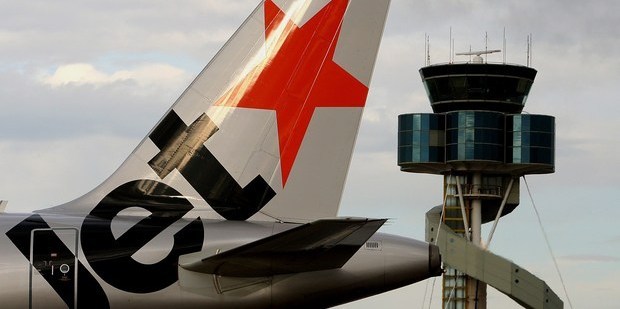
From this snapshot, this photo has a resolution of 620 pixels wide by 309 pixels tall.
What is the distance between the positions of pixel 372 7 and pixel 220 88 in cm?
337

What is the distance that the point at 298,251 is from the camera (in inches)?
912

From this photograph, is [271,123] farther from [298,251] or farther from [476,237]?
[476,237]

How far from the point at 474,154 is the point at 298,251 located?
94592mm

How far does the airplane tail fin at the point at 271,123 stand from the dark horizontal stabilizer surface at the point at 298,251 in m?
1.90

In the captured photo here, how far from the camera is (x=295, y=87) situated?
2655cm

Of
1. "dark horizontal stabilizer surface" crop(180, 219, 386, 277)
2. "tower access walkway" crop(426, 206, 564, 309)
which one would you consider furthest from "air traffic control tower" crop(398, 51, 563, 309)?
"dark horizontal stabilizer surface" crop(180, 219, 386, 277)

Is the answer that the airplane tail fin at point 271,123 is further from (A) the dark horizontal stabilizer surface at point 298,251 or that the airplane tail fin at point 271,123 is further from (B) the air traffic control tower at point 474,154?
(B) the air traffic control tower at point 474,154

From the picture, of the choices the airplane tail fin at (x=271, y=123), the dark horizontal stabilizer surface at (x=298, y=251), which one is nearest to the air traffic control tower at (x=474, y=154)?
the airplane tail fin at (x=271, y=123)

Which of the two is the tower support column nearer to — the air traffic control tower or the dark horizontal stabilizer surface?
the air traffic control tower

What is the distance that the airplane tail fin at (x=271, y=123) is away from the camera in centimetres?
2616

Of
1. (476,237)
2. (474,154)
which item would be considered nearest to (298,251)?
(474,154)

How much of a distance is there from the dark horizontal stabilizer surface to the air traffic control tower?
90854mm

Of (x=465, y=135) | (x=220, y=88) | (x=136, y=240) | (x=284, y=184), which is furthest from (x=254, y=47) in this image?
(x=465, y=135)

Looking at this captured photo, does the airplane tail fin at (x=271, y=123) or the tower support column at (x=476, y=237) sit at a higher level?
the airplane tail fin at (x=271, y=123)
